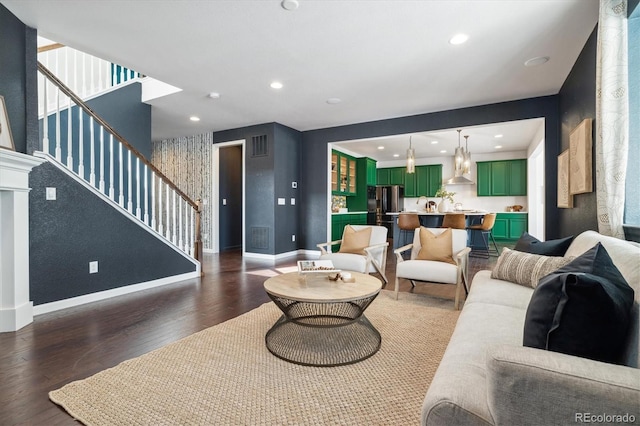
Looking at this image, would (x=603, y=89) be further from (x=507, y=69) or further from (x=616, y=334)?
(x=616, y=334)

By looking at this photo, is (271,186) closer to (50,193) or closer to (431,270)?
(50,193)

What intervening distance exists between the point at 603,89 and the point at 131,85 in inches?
234

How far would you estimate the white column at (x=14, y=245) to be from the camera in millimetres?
A: 2605

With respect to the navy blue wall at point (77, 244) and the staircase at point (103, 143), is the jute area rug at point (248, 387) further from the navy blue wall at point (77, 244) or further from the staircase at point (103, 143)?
the staircase at point (103, 143)

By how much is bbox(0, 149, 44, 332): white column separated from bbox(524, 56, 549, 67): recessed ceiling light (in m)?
5.13

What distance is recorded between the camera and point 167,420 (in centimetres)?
148

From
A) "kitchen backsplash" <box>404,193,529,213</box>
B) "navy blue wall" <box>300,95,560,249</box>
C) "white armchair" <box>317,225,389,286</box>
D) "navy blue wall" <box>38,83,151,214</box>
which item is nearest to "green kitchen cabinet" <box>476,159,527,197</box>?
"kitchen backsplash" <box>404,193,529,213</box>

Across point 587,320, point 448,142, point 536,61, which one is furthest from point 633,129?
point 448,142

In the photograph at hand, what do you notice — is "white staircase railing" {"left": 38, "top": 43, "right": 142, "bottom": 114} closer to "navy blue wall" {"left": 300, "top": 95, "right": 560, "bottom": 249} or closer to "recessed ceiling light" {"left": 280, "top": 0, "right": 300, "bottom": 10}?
"recessed ceiling light" {"left": 280, "top": 0, "right": 300, "bottom": 10}

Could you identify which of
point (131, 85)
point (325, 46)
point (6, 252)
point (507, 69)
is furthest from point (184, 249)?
point (507, 69)

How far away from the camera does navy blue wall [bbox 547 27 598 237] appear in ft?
9.54

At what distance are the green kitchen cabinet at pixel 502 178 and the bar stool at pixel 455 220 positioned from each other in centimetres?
354

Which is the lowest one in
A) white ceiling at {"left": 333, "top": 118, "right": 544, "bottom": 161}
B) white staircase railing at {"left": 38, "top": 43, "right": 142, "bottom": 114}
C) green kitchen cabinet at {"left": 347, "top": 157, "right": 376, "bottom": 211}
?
green kitchen cabinet at {"left": 347, "top": 157, "right": 376, "bottom": 211}

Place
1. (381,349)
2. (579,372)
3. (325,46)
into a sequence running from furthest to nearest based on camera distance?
1. (325,46)
2. (381,349)
3. (579,372)
